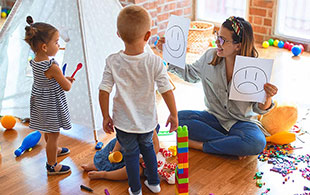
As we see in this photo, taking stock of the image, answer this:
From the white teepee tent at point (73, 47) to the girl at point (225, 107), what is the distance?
380 mm

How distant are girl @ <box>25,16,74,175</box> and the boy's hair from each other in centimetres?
43

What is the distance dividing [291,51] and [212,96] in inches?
67.0

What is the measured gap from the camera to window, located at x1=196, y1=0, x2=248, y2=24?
411 centimetres

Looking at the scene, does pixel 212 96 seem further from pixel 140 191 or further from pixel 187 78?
pixel 140 191

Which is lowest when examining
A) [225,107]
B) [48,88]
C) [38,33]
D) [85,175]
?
[85,175]

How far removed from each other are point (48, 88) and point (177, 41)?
65cm

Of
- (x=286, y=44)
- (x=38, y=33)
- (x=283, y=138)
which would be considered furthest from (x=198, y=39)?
(x=38, y=33)

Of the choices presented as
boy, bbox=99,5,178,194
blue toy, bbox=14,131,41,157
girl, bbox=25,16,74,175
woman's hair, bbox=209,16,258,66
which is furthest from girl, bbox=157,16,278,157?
blue toy, bbox=14,131,41,157

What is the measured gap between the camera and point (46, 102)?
6.42ft

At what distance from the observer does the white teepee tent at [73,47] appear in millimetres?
2322

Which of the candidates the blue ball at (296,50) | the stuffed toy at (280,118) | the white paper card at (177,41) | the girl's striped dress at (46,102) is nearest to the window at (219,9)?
the blue ball at (296,50)

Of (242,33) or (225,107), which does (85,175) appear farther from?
(242,33)

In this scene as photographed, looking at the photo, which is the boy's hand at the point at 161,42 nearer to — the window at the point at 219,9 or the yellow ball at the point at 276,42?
the yellow ball at the point at 276,42

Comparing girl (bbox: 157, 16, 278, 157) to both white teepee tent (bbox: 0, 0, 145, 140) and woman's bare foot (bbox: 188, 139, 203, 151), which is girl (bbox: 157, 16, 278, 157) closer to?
woman's bare foot (bbox: 188, 139, 203, 151)
